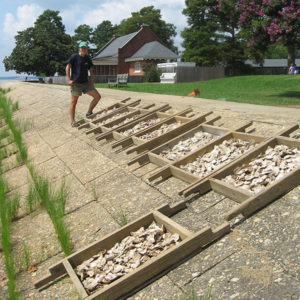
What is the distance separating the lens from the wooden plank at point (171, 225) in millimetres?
3061

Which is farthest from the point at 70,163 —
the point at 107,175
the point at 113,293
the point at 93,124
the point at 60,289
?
the point at 113,293

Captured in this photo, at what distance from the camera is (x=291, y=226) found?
9.78ft

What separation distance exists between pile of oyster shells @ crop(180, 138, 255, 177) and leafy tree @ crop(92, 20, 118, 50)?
105 meters

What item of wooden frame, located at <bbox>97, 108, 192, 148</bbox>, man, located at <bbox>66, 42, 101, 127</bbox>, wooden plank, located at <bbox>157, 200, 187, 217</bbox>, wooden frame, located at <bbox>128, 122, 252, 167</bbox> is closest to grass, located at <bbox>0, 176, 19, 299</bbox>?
wooden plank, located at <bbox>157, 200, 187, 217</bbox>

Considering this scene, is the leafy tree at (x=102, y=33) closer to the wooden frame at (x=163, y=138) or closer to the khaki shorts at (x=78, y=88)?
the khaki shorts at (x=78, y=88)

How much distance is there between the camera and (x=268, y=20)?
12.4 metres

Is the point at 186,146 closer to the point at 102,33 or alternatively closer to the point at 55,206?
the point at 55,206

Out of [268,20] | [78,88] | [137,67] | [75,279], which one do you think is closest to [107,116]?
[78,88]

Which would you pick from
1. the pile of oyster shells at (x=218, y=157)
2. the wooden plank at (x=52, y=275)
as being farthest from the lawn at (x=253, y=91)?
the wooden plank at (x=52, y=275)

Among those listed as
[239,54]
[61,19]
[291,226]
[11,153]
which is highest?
[61,19]

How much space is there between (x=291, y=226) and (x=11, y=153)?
7.98m

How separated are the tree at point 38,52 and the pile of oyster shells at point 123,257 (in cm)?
6423

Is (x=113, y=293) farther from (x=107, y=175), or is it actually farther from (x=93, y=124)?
(x=93, y=124)

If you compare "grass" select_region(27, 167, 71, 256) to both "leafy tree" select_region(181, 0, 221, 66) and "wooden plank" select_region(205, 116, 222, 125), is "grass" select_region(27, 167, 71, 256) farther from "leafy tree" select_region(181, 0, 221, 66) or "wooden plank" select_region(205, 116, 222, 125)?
"leafy tree" select_region(181, 0, 221, 66)
